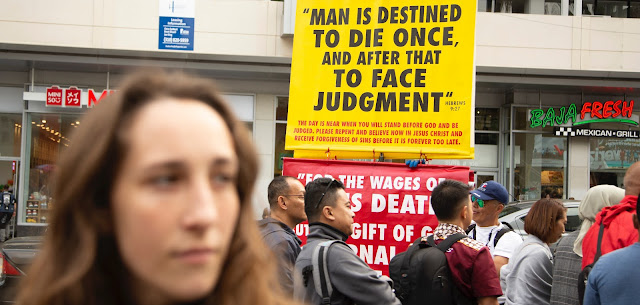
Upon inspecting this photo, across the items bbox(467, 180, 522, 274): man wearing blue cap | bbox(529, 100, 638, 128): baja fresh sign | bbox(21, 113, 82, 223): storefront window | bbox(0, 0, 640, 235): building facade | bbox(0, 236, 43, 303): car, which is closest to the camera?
bbox(467, 180, 522, 274): man wearing blue cap

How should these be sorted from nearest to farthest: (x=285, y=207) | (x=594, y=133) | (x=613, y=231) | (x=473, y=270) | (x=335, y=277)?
(x=335, y=277)
(x=613, y=231)
(x=473, y=270)
(x=285, y=207)
(x=594, y=133)

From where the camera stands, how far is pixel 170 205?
0.95 meters

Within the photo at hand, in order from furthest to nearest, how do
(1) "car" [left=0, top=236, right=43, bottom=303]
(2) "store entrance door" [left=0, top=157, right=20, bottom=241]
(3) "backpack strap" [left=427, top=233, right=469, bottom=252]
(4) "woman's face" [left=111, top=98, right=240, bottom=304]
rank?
(2) "store entrance door" [left=0, top=157, right=20, bottom=241] → (1) "car" [left=0, top=236, right=43, bottom=303] → (3) "backpack strap" [left=427, top=233, right=469, bottom=252] → (4) "woman's face" [left=111, top=98, right=240, bottom=304]

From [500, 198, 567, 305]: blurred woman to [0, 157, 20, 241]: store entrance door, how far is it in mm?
14874

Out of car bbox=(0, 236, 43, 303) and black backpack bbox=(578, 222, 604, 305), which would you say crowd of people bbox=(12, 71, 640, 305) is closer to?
black backpack bbox=(578, 222, 604, 305)

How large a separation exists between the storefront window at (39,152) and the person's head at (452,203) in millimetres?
13996

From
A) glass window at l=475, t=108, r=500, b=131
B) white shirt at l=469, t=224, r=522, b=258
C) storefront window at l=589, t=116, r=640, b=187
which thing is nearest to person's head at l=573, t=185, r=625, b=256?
white shirt at l=469, t=224, r=522, b=258

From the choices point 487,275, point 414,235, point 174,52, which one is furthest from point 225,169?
point 174,52

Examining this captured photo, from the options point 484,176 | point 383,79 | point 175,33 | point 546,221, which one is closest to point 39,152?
point 175,33

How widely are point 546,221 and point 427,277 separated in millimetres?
1554

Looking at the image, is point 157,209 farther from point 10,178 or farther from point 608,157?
point 608,157

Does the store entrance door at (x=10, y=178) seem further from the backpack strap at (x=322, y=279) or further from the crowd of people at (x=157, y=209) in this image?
the crowd of people at (x=157, y=209)

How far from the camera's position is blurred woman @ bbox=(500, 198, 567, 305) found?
489 centimetres

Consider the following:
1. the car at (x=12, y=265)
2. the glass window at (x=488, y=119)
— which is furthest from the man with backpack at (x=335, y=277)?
the glass window at (x=488, y=119)
